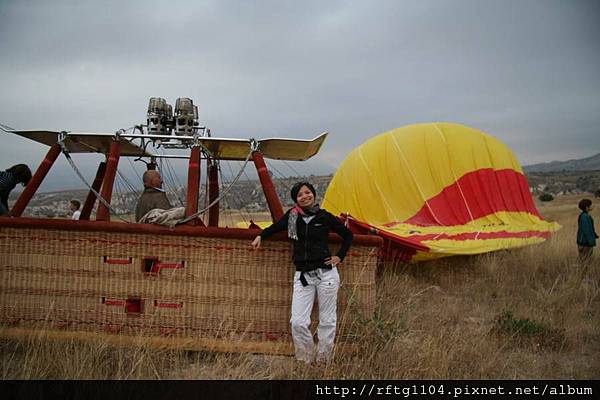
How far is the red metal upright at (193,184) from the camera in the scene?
322cm

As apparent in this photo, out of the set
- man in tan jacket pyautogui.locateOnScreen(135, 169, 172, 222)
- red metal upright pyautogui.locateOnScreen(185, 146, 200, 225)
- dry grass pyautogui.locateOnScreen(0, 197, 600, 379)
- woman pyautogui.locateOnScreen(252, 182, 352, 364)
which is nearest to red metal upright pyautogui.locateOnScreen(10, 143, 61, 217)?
man in tan jacket pyautogui.locateOnScreen(135, 169, 172, 222)

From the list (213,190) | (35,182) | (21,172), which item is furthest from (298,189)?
(21,172)

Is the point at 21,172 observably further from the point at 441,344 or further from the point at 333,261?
the point at 441,344

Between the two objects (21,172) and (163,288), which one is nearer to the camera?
(163,288)

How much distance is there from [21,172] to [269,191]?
2.58m

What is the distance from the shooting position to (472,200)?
22.6ft

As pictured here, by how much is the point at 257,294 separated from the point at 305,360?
1.88 ft

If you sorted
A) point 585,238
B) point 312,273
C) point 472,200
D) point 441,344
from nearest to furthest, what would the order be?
point 312,273
point 441,344
point 585,238
point 472,200

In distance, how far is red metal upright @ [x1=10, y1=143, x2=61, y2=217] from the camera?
332 centimetres

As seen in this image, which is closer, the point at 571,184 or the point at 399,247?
the point at 399,247

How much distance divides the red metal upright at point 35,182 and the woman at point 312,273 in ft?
6.15
